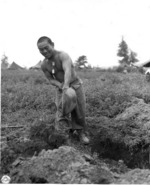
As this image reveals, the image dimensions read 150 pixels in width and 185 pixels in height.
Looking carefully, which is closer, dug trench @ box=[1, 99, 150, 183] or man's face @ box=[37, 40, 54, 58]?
dug trench @ box=[1, 99, 150, 183]

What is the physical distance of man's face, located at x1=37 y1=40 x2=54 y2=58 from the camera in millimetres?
4551

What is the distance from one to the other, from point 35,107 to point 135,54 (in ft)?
119

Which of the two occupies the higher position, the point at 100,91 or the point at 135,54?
the point at 135,54

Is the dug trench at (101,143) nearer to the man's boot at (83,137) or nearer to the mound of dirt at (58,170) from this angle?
the man's boot at (83,137)

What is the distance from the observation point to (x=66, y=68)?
4.66m

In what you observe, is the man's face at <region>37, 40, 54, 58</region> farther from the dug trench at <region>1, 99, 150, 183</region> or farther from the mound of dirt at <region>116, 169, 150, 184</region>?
the mound of dirt at <region>116, 169, 150, 184</region>

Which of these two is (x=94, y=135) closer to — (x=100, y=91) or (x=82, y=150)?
(x=82, y=150)

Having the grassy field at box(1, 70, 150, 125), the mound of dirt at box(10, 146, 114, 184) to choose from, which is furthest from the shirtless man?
the grassy field at box(1, 70, 150, 125)

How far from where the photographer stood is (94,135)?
17.7ft

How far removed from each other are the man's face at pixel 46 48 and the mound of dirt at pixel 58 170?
1.63 m

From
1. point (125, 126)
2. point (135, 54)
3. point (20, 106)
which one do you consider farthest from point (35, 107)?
point (135, 54)

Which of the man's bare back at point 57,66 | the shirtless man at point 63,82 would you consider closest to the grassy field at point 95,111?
the shirtless man at point 63,82

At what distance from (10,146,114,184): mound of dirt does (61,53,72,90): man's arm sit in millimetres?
1172

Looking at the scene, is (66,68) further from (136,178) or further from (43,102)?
(43,102)
